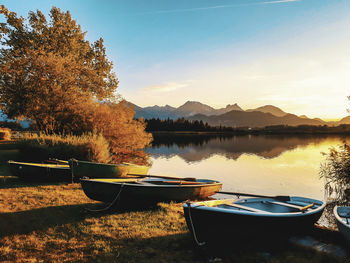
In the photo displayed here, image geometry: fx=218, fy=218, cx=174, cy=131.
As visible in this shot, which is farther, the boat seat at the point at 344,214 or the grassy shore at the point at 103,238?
the boat seat at the point at 344,214

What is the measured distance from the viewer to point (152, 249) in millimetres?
6090

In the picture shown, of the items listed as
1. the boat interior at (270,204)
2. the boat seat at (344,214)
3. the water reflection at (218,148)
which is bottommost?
the water reflection at (218,148)

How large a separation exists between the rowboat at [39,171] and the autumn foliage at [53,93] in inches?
335

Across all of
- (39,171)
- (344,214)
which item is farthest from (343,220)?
(39,171)

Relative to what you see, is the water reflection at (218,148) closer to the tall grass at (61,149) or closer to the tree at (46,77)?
the tall grass at (61,149)

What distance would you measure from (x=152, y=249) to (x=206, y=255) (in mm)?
1500

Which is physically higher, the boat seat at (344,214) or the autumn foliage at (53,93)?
the autumn foliage at (53,93)

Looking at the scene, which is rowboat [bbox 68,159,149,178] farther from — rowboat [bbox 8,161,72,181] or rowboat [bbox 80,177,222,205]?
rowboat [bbox 80,177,222,205]

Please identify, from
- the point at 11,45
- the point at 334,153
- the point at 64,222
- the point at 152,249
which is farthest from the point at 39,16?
the point at 334,153

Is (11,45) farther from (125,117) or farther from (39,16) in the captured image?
(125,117)

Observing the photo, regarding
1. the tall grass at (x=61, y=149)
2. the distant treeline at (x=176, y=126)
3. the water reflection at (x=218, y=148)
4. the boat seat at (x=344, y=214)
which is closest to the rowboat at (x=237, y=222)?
the boat seat at (x=344, y=214)

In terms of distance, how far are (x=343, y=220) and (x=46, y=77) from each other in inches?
1045

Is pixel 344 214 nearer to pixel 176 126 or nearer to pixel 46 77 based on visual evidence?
pixel 46 77

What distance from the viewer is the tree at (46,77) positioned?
22.8m
